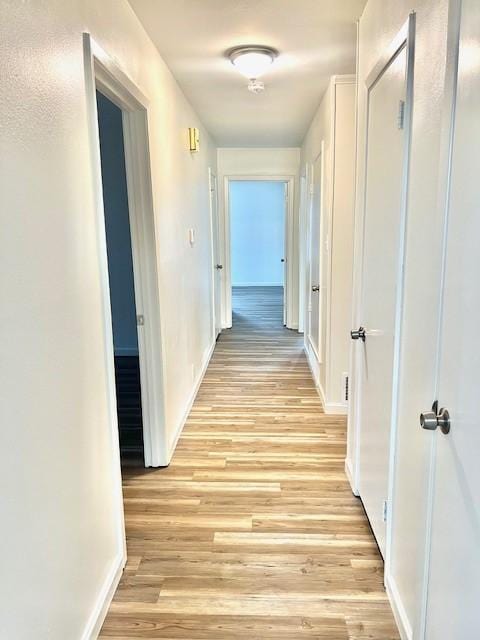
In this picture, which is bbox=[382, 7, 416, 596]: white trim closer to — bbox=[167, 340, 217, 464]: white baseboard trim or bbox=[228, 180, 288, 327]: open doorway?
bbox=[167, 340, 217, 464]: white baseboard trim

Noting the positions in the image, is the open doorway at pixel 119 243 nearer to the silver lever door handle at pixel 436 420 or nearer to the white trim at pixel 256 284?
the silver lever door handle at pixel 436 420

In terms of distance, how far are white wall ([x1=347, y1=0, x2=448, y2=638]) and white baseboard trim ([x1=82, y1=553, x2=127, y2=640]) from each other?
1.05m

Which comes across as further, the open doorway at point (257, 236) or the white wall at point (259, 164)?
the open doorway at point (257, 236)

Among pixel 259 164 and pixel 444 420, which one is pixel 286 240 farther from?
pixel 444 420

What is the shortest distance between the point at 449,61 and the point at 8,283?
114 cm

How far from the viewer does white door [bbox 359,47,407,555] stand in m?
1.70

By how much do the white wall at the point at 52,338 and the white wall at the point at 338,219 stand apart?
5.12ft

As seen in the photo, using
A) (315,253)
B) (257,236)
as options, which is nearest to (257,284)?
(257,236)

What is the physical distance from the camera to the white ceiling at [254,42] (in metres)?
2.11

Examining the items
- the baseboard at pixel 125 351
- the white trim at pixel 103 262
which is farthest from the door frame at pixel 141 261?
the baseboard at pixel 125 351

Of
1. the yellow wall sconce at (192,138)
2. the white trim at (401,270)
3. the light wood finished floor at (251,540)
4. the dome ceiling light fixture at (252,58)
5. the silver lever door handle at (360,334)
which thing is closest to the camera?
the white trim at (401,270)

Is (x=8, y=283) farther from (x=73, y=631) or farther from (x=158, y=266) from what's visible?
(x=158, y=266)

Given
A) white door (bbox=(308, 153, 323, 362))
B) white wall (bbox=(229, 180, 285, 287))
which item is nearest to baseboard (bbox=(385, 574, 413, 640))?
white door (bbox=(308, 153, 323, 362))

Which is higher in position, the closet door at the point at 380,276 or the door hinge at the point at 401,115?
the door hinge at the point at 401,115
